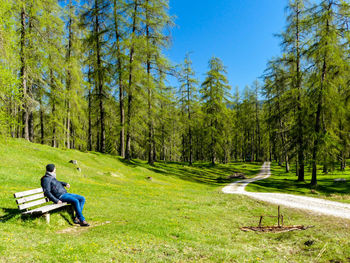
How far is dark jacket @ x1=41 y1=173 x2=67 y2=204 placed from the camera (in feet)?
24.0

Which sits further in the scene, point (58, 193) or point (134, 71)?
point (134, 71)

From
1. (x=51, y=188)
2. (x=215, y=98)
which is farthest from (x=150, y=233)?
(x=215, y=98)

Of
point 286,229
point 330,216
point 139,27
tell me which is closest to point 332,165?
point 330,216

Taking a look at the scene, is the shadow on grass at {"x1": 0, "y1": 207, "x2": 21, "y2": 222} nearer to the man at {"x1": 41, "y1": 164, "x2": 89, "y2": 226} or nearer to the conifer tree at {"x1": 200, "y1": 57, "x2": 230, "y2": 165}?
the man at {"x1": 41, "y1": 164, "x2": 89, "y2": 226}

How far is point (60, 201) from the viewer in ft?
24.4

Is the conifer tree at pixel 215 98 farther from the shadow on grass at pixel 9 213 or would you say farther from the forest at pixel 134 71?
the shadow on grass at pixel 9 213

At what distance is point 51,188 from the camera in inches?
298

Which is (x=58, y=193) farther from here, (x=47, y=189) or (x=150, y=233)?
(x=150, y=233)

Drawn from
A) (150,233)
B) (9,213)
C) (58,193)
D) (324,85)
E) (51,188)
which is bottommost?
(150,233)

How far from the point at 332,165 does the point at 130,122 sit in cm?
1943

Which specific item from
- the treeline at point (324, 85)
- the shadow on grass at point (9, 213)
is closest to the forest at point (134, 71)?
the treeline at point (324, 85)

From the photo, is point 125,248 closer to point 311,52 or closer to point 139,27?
point 311,52

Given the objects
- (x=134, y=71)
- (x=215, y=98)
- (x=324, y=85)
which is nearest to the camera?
(x=324, y=85)

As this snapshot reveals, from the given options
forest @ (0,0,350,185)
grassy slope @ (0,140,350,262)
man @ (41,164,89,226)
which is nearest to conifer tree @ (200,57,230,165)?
forest @ (0,0,350,185)
